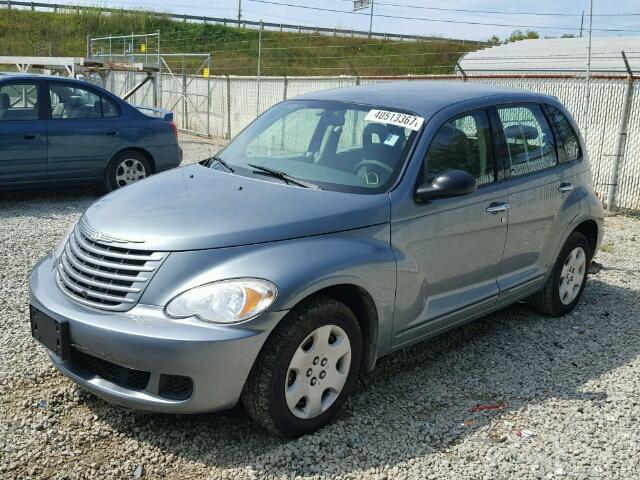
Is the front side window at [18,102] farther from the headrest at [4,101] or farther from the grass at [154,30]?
the grass at [154,30]

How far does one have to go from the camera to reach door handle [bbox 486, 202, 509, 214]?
4.49m

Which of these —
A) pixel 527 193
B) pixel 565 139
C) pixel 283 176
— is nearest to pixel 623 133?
pixel 565 139

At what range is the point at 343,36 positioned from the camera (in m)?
43.9

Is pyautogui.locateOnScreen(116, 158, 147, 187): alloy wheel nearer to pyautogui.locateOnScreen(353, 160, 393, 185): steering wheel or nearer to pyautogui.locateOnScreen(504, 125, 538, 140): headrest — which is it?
pyautogui.locateOnScreen(504, 125, 538, 140): headrest

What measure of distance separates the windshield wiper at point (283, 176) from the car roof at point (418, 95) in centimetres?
78

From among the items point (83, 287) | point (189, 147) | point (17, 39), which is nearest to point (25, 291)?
point (83, 287)

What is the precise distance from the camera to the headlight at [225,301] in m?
3.15

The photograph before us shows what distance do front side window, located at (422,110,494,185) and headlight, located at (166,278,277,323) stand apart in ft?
4.54

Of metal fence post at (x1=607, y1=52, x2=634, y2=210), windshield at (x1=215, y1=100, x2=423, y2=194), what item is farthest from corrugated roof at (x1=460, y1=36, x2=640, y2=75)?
windshield at (x1=215, y1=100, x2=423, y2=194)

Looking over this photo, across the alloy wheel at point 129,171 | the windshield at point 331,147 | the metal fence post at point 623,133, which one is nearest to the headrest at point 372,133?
the windshield at point 331,147

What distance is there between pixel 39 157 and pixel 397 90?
228 inches

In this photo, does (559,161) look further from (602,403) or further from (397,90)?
(602,403)

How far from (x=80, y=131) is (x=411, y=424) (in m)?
6.93

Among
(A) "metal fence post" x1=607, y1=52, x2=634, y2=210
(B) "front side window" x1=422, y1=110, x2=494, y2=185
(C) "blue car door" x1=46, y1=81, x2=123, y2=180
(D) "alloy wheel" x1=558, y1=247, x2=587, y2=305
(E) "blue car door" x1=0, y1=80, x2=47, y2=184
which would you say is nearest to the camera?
(B) "front side window" x1=422, y1=110, x2=494, y2=185
